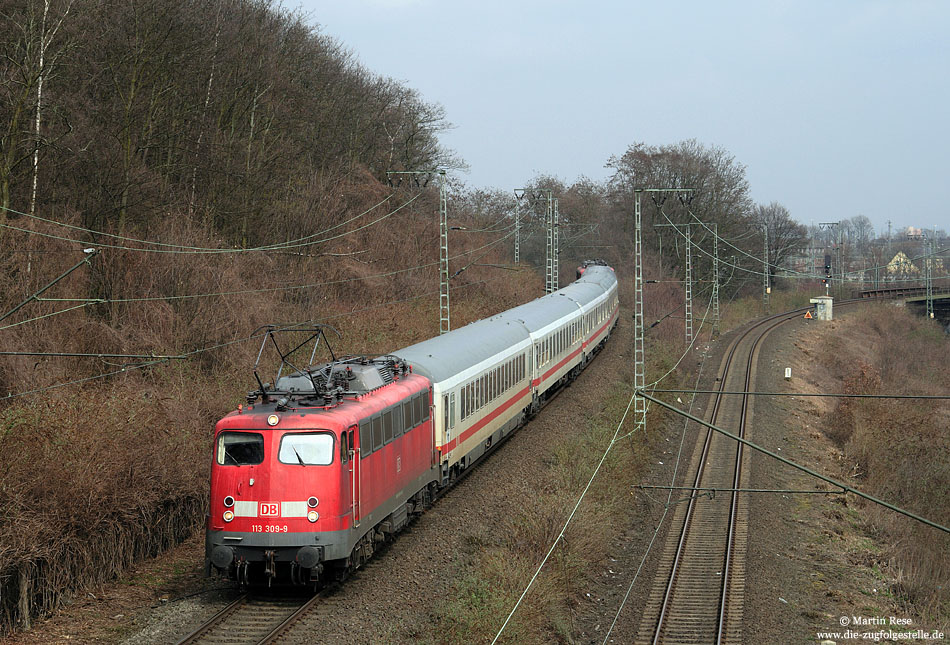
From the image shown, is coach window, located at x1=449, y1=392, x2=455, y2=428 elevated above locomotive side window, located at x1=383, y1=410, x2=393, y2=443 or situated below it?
below

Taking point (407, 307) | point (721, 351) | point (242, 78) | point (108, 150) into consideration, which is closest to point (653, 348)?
point (721, 351)

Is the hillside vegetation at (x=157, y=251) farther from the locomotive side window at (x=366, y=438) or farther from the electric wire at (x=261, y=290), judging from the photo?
the locomotive side window at (x=366, y=438)

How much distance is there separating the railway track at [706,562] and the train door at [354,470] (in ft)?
17.5

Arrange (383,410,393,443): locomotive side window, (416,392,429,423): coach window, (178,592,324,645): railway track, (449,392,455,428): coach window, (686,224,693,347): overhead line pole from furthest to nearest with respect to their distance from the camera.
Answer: (686,224,693,347): overhead line pole
(449,392,455,428): coach window
(416,392,429,423): coach window
(383,410,393,443): locomotive side window
(178,592,324,645): railway track

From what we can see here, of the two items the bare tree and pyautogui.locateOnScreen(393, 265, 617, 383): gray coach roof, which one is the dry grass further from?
the bare tree

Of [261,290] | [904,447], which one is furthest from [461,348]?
[904,447]

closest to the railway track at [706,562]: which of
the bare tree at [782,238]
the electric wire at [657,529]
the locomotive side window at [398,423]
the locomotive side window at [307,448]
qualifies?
the electric wire at [657,529]

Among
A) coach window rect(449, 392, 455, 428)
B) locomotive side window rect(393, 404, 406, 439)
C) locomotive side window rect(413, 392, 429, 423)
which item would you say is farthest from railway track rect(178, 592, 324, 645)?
coach window rect(449, 392, 455, 428)

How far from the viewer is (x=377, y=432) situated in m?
15.3

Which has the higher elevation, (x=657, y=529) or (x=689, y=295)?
(x=689, y=295)

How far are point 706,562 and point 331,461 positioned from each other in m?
9.81

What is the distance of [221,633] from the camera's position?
12.7 metres

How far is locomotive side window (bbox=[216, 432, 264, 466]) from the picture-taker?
44.7 ft

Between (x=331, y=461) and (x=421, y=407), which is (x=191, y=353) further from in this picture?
(x=331, y=461)
